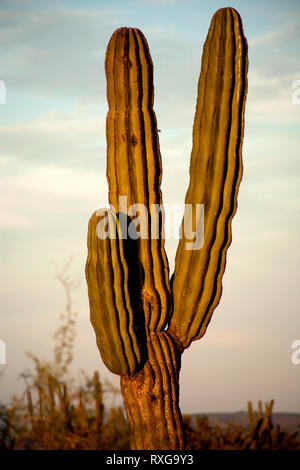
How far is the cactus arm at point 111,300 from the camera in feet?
21.3

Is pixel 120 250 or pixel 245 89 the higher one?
pixel 245 89

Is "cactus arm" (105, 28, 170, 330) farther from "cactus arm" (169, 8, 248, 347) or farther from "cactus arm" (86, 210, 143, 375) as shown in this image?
"cactus arm" (86, 210, 143, 375)

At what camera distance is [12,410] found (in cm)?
629

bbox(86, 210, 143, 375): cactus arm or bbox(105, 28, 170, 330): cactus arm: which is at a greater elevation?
bbox(105, 28, 170, 330): cactus arm

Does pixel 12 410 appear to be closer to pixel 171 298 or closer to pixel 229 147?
pixel 171 298

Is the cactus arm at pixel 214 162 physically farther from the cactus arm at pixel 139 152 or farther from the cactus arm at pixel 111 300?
the cactus arm at pixel 111 300

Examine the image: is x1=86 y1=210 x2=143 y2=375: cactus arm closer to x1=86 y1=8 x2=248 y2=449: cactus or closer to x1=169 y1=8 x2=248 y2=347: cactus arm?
x1=86 y1=8 x2=248 y2=449: cactus

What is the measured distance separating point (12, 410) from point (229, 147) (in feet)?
9.90

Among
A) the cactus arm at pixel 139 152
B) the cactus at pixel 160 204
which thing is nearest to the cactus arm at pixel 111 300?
the cactus at pixel 160 204

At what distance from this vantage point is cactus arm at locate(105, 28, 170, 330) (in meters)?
→ 6.96

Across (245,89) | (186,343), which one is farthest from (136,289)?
(245,89)

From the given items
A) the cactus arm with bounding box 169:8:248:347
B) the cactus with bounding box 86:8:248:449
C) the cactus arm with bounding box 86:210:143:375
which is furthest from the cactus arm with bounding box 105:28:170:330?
the cactus arm with bounding box 86:210:143:375

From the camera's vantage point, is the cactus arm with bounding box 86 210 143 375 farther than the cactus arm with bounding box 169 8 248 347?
No

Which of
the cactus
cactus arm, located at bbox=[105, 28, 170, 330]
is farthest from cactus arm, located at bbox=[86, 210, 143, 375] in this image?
cactus arm, located at bbox=[105, 28, 170, 330]
